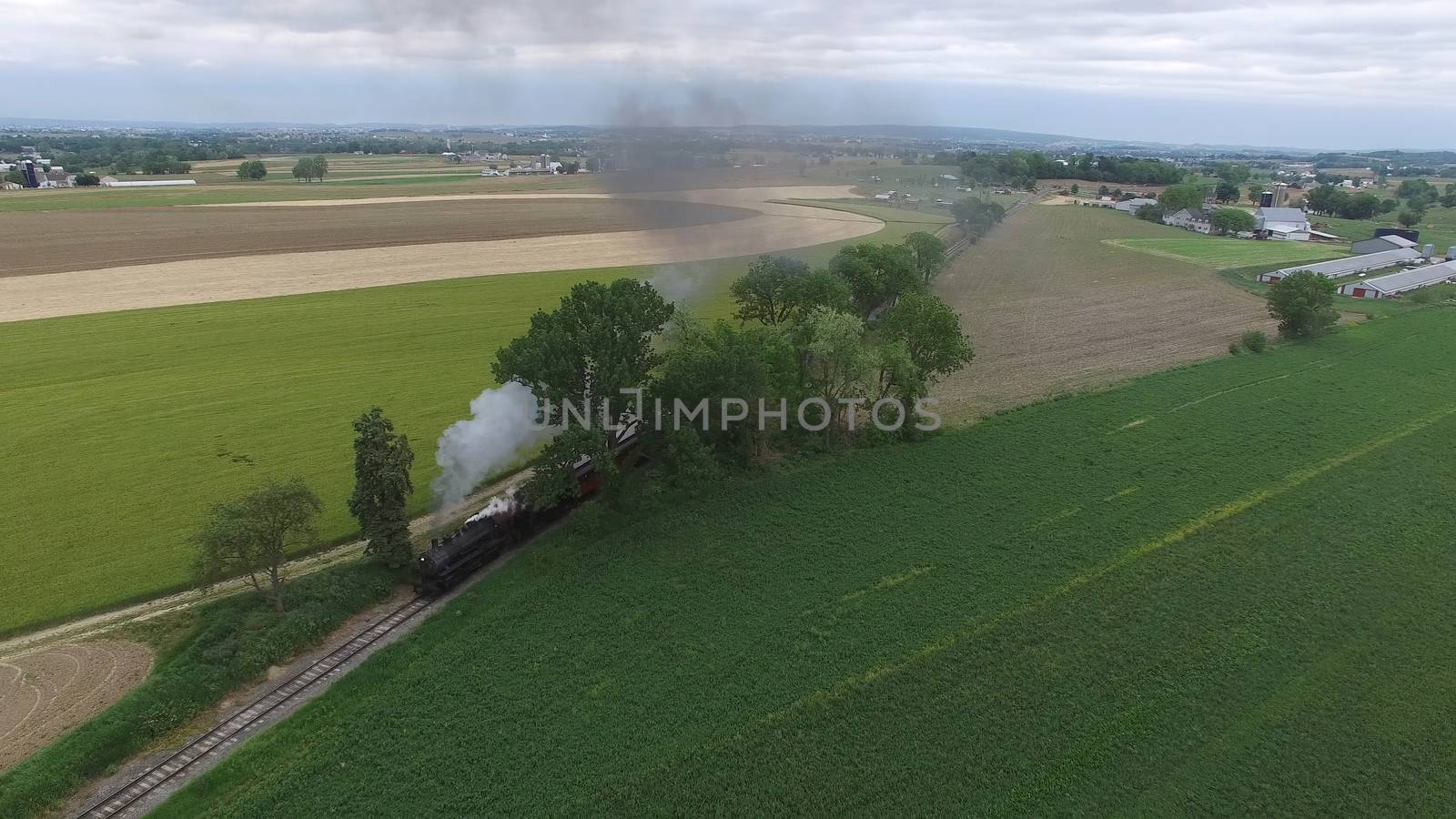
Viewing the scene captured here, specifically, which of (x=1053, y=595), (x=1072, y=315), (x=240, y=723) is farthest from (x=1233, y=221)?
(x=240, y=723)

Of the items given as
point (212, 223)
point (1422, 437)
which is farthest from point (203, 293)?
point (1422, 437)

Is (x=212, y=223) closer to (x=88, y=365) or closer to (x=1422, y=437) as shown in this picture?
(x=88, y=365)

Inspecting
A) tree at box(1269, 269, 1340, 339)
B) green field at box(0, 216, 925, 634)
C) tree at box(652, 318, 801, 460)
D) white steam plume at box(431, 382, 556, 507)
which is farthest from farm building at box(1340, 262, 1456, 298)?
white steam plume at box(431, 382, 556, 507)

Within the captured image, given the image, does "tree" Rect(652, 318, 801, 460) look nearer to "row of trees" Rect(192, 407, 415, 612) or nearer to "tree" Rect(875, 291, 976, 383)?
"tree" Rect(875, 291, 976, 383)

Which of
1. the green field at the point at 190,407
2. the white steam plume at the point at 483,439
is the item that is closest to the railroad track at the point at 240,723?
the white steam plume at the point at 483,439

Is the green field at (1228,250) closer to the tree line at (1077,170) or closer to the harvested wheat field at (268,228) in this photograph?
the tree line at (1077,170)

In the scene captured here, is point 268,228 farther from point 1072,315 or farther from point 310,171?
point 1072,315
